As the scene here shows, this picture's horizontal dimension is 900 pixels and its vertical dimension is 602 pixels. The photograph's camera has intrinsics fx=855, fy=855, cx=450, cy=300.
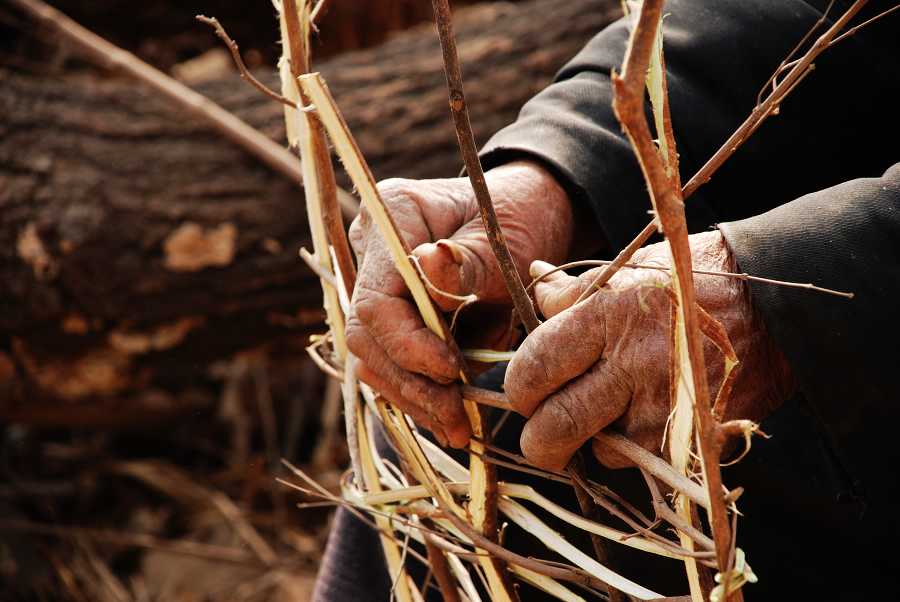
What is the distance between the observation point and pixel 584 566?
56 centimetres

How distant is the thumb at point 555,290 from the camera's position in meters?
0.57

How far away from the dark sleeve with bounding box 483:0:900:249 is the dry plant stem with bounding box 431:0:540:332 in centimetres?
26

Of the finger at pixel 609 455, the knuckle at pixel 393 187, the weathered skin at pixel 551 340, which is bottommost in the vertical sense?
the finger at pixel 609 455

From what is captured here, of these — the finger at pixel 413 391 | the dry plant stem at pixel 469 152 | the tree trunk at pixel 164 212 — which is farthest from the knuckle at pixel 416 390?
the tree trunk at pixel 164 212

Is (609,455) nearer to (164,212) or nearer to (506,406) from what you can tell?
(506,406)

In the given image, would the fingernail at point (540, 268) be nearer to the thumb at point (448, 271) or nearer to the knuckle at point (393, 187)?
the thumb at point (448, 271)

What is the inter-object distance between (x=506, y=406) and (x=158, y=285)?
102 centimetres

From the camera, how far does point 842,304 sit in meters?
0.56

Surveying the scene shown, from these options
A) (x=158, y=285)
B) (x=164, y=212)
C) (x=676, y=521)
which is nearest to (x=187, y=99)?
(x=164, y=212)

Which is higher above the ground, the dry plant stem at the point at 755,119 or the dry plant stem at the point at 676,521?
the dry plant stem at the point at 755,119

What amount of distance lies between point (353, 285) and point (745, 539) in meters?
0.39

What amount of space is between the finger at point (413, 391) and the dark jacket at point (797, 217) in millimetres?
194

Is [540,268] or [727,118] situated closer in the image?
[540,268]

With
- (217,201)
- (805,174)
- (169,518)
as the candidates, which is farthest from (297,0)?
(169,518)
